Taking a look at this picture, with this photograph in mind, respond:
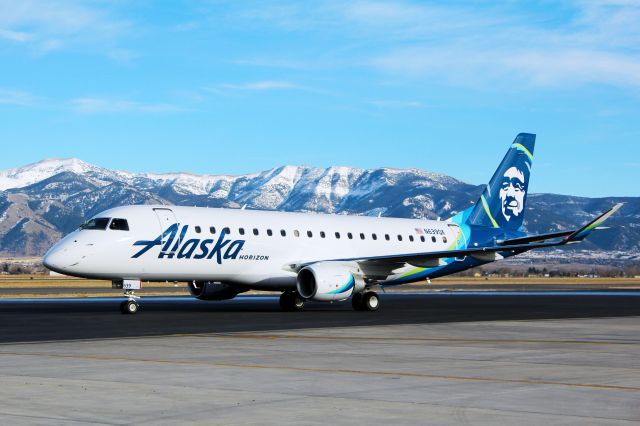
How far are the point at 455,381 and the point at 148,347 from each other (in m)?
7.98

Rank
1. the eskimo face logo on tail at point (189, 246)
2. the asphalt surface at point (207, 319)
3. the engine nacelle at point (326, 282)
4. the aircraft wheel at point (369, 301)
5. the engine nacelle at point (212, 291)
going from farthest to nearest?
the engine nacelle at point (212, 291) → the aircraft wheel at point (369, 301) → the engine nacelle at point (326, 282) → the eskimo face logo on tail at point (189, 246) → the asphalt surface at point (207, 319)

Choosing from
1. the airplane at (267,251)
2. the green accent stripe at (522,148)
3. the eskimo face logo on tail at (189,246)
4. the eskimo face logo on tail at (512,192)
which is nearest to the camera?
the airplane at (267,251)

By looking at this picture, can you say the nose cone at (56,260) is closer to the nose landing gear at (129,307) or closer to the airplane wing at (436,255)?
the nose landing gear at (129,307)

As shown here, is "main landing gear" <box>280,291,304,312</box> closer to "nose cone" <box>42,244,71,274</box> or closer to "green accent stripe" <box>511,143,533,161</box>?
"nose cone" <box>42,244,71,274</box>

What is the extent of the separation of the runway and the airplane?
215 inches

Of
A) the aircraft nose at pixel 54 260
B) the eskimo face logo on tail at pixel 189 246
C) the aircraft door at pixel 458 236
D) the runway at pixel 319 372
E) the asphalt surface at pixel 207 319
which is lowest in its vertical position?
the asphalt surface at pixel 207 319

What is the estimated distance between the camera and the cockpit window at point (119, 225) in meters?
34.7

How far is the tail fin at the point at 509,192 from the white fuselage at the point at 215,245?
240 inches

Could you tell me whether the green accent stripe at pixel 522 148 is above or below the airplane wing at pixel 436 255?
above

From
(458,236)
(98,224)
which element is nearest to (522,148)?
(458,236)

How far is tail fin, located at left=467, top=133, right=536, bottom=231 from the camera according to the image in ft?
156

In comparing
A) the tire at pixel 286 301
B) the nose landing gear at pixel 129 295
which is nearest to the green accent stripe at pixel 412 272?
the tire at pixel 286 301

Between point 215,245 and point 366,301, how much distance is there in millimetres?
6237

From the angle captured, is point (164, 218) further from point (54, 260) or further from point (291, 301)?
point (291, 301)
